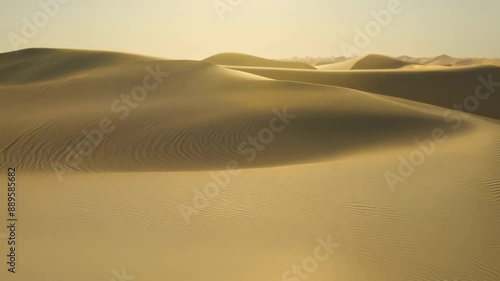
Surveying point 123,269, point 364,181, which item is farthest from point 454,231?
point 123,269

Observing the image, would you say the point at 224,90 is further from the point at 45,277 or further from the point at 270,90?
the point at 45,277

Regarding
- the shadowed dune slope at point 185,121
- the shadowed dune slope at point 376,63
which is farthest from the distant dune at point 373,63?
the shadowed dune slope at point 185,121

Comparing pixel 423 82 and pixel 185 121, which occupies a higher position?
pixel 423 82

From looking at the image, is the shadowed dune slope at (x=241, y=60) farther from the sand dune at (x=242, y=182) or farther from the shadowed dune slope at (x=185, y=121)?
the sand dune at (x=242, y=182)

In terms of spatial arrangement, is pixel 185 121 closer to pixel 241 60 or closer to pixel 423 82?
pixel 423 82

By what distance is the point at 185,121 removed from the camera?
12938mm

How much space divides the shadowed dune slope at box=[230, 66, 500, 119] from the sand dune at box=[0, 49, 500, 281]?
11.1 meters

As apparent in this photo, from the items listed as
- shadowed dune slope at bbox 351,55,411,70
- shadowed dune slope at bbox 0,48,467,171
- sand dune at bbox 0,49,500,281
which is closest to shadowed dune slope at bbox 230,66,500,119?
shadowed dune slope at bbox 0,48,467,171

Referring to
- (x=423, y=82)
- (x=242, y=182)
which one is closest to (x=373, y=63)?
(x=423, y=82)

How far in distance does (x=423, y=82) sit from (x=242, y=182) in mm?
22448

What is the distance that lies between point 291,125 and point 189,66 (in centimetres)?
706

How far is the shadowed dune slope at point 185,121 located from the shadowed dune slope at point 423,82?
10834 millimetres

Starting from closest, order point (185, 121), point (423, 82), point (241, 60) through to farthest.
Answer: point (185, 121), point (423, 82), point (241, 60)

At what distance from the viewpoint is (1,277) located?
4676 mm
